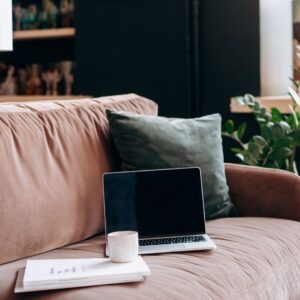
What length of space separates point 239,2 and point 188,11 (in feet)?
0.90

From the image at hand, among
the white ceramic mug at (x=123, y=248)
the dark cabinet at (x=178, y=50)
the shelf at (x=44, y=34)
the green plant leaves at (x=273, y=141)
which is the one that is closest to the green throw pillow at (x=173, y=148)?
the green plant leaves at (x=273, y=141)

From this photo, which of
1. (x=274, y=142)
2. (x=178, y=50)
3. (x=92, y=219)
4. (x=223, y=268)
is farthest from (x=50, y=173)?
(x=178, y=50)

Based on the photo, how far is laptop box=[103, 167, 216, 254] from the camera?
2016 millimetres

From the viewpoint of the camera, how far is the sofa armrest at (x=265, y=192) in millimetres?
2320

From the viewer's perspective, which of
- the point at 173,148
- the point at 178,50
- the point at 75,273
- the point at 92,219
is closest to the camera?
the point at 75,273

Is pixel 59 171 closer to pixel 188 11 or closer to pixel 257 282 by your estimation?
pixel 257 282

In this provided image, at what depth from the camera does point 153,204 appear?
6.71 feet

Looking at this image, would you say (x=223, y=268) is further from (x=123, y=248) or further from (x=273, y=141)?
(x=273, y=141)

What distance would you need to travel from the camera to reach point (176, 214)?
2.05 m

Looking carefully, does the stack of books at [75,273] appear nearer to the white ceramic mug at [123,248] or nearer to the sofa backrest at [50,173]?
the white ceramic mug at [123,248]

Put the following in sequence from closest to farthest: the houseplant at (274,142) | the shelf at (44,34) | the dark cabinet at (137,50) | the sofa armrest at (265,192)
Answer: the sofa armrest at (265,192) < the houseplant at (274,142) < the dark cabinet at (137,50) < the shelf at (44,34)

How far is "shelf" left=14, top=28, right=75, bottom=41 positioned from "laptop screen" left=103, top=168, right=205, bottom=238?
2308 millimetres

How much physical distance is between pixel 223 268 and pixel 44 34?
2.94 meters

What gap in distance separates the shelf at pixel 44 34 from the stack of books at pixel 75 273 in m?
2.70
